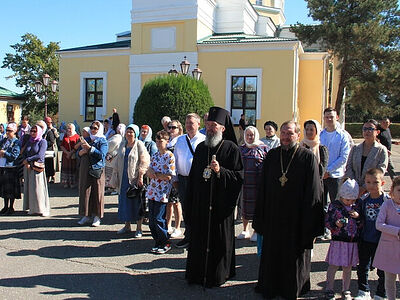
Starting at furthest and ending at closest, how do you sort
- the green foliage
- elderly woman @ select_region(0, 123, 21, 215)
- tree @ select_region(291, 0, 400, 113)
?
tree @ select_region(291, 0, 400, 113)
the green foliage
elderly woman @ select_region(0, 123, 21, 215)

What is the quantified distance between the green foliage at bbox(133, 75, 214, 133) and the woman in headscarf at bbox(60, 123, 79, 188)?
11.5 ft

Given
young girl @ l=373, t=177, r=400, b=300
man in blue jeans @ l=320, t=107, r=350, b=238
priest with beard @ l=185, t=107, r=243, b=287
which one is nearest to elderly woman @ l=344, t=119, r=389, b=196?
man in blue jeans @ l=320, t=107, r=350, b=238

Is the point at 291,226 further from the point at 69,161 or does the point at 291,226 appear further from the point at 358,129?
the point at 358,129

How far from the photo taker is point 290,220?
181 inches

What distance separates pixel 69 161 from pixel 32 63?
38.1 meters

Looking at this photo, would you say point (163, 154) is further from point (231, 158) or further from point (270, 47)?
point (270, 47)

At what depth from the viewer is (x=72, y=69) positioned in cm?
2455

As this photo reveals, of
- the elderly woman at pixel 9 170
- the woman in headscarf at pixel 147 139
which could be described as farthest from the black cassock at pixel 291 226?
the elderly woman at pixel 9 170

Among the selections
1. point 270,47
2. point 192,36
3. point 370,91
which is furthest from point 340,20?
point 192,36

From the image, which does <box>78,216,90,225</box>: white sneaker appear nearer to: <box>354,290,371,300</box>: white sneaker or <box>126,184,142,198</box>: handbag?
<box>126,184,142,198</box>: handbag

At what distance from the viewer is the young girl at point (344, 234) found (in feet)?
15.1

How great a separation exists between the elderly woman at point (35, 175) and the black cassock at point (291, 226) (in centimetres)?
563

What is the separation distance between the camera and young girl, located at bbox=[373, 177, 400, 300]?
425 cm

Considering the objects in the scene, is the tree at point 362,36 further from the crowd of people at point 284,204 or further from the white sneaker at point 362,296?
the white sneaker at point 362,296
